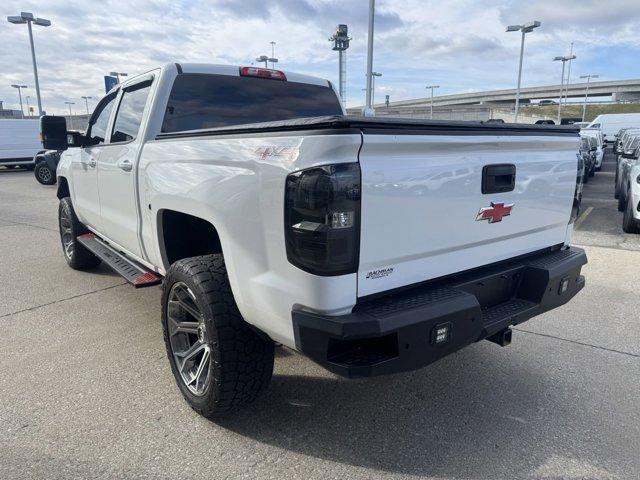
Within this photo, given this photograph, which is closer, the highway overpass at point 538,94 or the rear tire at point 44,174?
the rear tire at point 44,174

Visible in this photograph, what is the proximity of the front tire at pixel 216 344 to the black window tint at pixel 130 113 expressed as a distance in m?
1.55

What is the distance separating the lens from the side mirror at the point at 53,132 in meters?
4.70

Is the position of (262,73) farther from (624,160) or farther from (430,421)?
(624,160)

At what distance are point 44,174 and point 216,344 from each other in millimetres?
17370

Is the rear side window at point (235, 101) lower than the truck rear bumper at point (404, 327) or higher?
higher

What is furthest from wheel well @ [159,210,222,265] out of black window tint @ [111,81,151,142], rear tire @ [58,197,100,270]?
rear tire @ [58,197,100,270]

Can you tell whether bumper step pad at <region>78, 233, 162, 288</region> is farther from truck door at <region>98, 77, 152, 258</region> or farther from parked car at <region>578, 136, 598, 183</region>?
parked car at <region>578, 136, 598, 183</region>

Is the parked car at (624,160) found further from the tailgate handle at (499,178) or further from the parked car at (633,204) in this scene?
the tailgate handle at (499,178)

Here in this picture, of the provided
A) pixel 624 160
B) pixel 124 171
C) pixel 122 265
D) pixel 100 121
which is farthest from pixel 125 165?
pixel 624 160

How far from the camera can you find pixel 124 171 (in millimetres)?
3742

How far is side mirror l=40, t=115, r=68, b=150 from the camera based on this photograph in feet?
15.4

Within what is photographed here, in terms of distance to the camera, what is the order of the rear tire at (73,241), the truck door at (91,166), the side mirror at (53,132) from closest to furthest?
the truck door at (91,166)
the side mirror at (53,132)
the rear tire at (73,241)

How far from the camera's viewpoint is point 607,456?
2.63 metres

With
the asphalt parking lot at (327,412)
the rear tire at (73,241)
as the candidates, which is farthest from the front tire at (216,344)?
the rear tire at (73,241)
